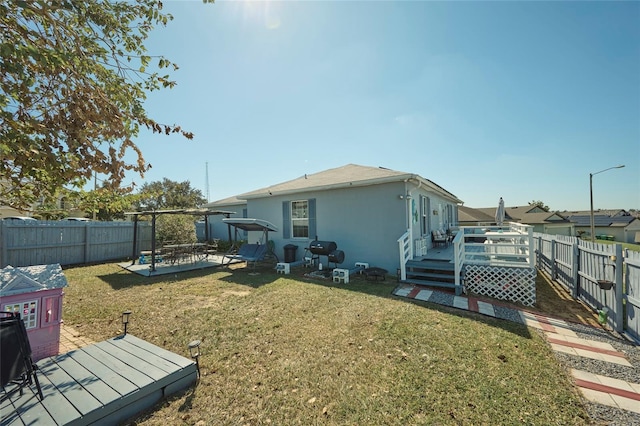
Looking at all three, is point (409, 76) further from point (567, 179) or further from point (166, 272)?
point (567, 179)

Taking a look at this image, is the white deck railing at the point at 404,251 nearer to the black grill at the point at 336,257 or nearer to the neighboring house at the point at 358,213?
the neighboring house at the point at 358,213

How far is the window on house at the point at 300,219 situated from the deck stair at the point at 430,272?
4.90 meters

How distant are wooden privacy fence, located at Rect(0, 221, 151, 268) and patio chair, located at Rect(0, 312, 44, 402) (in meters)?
11.5

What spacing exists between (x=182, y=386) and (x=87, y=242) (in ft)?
43.9

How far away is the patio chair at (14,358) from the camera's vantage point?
2301mm

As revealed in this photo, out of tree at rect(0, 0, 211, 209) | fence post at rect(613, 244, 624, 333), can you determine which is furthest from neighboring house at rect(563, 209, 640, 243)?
tree at rect(0, 0, 211, 209)

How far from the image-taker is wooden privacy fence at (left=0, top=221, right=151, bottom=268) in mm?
10305

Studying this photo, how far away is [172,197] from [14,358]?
30.3 m

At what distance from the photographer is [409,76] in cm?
927

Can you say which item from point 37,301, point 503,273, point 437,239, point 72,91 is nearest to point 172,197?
point 437,239

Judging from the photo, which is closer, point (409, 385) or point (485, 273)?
point (409, 385)

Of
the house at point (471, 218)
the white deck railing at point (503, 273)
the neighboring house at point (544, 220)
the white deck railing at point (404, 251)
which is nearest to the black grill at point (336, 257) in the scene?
the white deck railing at point (404, 251)

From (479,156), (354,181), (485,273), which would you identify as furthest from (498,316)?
(479,156)

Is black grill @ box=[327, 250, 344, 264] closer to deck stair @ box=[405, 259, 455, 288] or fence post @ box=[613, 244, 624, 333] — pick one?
deck stair @ box=[405, 259, 455, 288]
